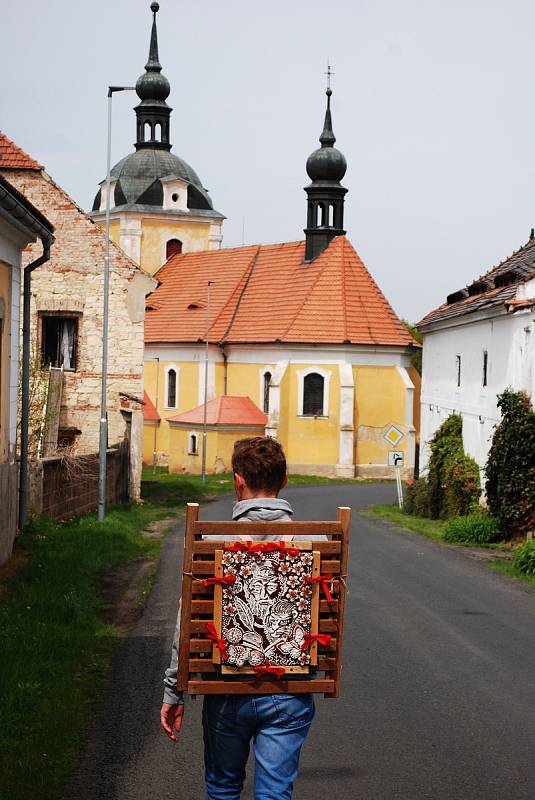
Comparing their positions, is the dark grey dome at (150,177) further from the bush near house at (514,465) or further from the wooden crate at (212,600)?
the wooden crate at (212,600)

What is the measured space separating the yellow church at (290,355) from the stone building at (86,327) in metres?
20.6

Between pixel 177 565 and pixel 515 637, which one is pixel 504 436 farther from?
pixel 515 637

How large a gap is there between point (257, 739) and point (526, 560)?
14.0 meters

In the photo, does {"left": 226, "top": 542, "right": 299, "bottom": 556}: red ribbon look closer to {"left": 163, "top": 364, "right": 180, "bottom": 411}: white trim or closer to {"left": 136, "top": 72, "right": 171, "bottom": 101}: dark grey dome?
{"left": 163, "top": 364, "right": 180, "bottom": 411}: white trim

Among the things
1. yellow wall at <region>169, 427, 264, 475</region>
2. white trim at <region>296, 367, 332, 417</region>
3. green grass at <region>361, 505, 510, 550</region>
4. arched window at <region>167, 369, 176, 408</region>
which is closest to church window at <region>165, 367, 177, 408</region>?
arched window at <region>167, 369, 176, 408</region>

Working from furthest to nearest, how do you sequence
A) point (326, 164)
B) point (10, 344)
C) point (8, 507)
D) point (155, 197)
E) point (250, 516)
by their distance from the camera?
1. point (155, 197)
2. point (326, 164)
3. point (10, 344)
4. point (8, 507)
5. point (250, 516)

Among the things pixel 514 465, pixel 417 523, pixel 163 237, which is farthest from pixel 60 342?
pixel 163 237

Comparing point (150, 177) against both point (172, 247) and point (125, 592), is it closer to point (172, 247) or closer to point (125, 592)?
point (172, 247)

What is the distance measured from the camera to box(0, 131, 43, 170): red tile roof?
25.4 metres

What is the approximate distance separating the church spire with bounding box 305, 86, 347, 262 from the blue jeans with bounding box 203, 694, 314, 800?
54146 millimetres

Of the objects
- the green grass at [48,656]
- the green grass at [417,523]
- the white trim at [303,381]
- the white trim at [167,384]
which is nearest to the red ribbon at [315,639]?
the green grass at [48,656]

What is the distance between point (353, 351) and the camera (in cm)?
5409

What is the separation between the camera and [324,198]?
193 ft

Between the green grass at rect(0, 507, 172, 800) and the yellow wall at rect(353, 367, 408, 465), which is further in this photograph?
the yellow wall at rect(353, 367, 408, 465)
